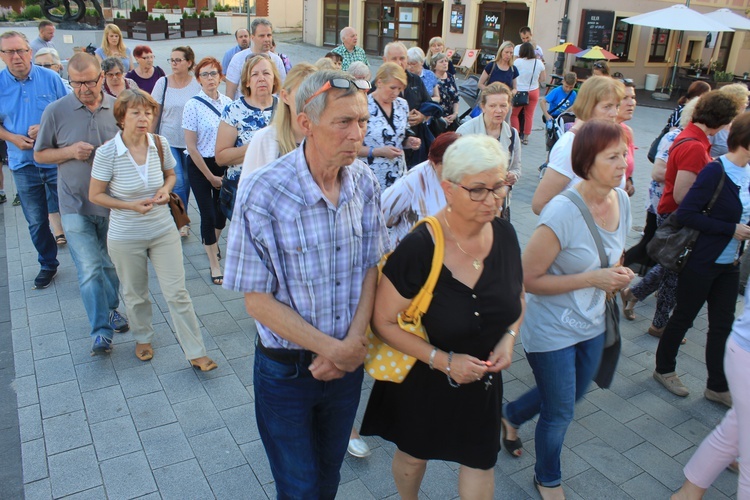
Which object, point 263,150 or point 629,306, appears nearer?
point 263,150

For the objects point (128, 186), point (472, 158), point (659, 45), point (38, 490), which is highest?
point (659, 45)

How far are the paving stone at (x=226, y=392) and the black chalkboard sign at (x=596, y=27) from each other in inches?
736

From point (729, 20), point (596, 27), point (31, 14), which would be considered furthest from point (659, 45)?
point (31, 14)

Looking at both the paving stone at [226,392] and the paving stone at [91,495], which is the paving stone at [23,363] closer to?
the paving stone at [226,392]

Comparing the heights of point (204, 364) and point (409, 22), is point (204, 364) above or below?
below

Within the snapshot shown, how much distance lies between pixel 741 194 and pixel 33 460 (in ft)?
14.8

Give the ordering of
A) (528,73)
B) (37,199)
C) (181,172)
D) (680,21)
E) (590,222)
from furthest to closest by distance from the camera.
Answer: (680,21) < (528,73) < (181,172) < (37,199) < (590,222)

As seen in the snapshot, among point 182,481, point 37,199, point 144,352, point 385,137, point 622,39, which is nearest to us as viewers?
point 182,481

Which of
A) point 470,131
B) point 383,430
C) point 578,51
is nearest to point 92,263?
point 383,430

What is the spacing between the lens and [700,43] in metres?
22.3

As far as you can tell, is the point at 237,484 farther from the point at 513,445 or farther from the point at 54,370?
the point at 54,370

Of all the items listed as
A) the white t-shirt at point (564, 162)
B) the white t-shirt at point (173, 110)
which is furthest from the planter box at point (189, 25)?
the white t-shirt at point (564, 162)

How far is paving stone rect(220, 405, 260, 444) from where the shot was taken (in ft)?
11.6

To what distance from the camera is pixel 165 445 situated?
3436 mm
